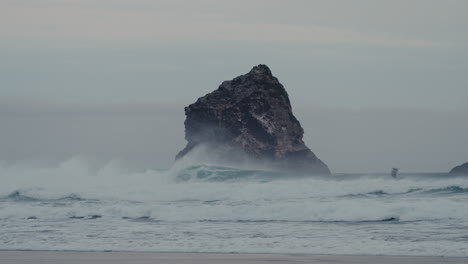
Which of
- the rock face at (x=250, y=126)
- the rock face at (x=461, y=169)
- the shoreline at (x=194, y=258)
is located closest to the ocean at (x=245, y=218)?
the shoreline at (x=194, y=258)

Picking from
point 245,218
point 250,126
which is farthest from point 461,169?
point 245,218

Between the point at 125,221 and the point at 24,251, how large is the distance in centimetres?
684

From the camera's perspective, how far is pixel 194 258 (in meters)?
14.1

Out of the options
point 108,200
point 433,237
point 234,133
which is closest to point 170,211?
point 108,200

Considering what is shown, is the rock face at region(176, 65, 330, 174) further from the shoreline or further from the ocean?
the shoreline

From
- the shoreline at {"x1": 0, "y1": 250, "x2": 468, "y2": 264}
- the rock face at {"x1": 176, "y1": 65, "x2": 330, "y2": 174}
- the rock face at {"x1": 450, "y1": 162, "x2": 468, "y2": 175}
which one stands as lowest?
the shoreline at {"x1": 0, "y1": 250, "x2": 468, "y2": 264}

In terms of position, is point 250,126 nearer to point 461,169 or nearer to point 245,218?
point 461,169

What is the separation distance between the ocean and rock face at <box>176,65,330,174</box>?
2045cm

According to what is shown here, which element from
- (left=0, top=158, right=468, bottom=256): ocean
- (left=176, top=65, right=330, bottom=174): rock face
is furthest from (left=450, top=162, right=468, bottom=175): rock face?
(left=0, top=158, right=468, bottom=256): ocean

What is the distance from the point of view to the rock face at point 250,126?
183 ft

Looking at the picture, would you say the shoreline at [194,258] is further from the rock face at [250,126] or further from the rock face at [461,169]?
the rock face at [461,169]

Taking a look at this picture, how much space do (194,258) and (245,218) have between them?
8534mm

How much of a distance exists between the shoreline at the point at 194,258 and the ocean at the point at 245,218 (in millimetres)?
569

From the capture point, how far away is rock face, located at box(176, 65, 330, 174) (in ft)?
183
